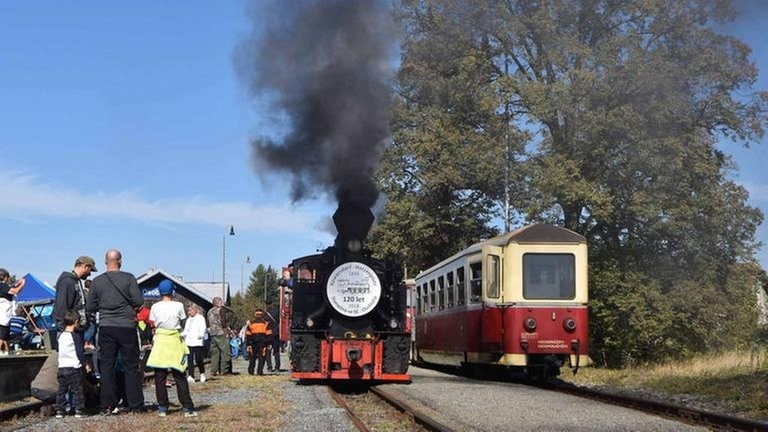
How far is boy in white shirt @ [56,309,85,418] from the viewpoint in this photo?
999cm

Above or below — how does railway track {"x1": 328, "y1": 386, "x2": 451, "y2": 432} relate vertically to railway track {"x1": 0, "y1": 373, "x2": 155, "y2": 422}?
below

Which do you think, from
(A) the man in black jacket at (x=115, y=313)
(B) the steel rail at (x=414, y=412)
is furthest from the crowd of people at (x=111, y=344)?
(B) the steel rail at (x=414, y=412)

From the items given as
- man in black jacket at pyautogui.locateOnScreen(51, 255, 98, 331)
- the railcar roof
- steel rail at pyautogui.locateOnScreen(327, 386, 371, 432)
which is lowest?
steel rail at pyautogui.locateOnScreen(327, 386, 371, 432)

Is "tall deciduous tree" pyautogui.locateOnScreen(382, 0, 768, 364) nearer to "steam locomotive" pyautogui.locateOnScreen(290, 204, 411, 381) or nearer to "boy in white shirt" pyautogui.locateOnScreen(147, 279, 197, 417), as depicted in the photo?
"steam locomotive" pyautogui.locateOnScreen(290, 204, 411, 381)

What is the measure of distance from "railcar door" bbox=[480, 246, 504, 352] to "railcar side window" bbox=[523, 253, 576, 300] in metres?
0.48

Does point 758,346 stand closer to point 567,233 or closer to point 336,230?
point 567,233

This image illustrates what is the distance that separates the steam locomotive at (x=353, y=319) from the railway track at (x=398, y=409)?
0.50 m

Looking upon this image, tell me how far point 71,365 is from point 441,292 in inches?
474

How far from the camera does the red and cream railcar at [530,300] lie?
16500 millimetres

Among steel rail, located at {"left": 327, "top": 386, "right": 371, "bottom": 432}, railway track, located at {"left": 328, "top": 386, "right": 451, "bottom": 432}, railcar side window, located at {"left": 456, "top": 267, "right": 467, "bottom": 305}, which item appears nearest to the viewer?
railway track, located at {"left": 328, "top": 386, "right": 451, "bottom": 432}

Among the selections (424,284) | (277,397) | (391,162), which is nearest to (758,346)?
(424,284)

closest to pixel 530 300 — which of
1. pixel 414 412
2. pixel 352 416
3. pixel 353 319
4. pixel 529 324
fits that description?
pixel 529 324

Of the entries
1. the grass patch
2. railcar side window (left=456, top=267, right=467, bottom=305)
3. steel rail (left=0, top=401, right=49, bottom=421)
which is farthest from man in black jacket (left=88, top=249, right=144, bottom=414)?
railcar side window (left=456, top=267, right=467, bottom=305)

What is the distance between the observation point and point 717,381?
15266mm
